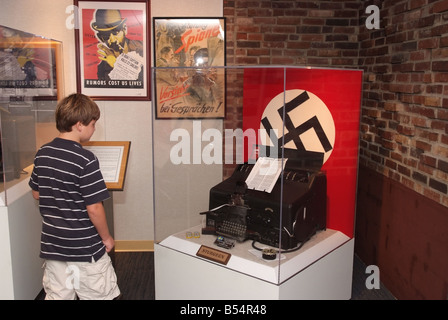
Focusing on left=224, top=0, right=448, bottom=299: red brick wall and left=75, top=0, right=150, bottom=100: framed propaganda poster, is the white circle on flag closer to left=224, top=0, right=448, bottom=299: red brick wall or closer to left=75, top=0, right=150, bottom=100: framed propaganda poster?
left=224, top=0, right=448, bottom=299: red brick wall

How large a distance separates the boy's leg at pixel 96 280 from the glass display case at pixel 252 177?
1.70ft

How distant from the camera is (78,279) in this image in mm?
2203

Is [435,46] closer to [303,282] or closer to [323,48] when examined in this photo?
[323,48]

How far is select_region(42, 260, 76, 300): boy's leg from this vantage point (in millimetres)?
2203

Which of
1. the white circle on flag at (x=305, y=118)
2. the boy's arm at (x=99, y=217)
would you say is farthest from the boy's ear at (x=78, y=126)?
the white circle on flag at (x=305, y=118)

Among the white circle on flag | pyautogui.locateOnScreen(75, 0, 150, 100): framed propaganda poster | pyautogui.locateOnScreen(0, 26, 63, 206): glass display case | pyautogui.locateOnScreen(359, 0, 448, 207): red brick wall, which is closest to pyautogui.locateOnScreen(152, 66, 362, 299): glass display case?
the white circle on flag

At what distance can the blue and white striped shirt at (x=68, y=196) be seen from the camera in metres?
2.06

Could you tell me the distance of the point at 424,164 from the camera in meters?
2.65

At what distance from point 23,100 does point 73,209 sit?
1237 millimetres

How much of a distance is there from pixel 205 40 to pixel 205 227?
1.68 meters

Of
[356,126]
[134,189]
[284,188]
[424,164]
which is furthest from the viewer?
[134,189]

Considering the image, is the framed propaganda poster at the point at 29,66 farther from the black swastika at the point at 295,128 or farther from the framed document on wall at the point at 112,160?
the black swastika at the point at 295,128

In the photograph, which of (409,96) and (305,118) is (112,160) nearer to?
(305,118)

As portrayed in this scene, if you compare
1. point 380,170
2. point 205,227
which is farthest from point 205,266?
point 380,170
